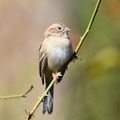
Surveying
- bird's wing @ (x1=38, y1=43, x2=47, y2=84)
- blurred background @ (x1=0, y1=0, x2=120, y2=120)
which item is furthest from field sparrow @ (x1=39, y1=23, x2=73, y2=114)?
blurred background @ (x1=0, y1=0, x2=120, y2=120)

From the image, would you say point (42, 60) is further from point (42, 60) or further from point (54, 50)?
point (54, 50)

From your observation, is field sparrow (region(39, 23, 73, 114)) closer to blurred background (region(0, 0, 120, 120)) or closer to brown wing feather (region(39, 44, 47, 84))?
brown wing feather (region(39, 44, 47, 84))

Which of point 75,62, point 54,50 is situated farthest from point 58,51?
point 75,62

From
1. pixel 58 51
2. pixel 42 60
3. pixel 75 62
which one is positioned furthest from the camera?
A: pixel 75 62

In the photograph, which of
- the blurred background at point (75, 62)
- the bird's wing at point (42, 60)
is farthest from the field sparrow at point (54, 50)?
the blurred background at point (75, 62)

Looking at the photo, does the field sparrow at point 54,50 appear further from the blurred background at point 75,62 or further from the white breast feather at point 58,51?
the blurred background at point 75,62

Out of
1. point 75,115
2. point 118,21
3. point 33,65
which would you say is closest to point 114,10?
point 118,21

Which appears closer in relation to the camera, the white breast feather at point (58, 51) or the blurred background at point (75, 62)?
the white breast feather at point (58, 51)
